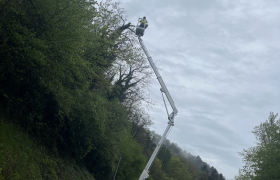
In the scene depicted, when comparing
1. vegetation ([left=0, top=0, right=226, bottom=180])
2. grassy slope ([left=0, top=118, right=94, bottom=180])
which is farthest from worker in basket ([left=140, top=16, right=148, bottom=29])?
grassy slope ([left=0, top=118, right=94, bottom=180])

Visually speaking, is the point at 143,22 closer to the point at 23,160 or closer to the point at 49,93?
the point at 49,93

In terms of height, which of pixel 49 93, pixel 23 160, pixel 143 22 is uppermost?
pixel 143 22

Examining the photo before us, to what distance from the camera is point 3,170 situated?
10.6 m

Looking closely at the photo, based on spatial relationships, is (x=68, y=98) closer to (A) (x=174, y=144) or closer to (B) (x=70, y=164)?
(B) (x=70, y=164)

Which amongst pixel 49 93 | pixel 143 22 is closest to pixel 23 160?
pixel 49 93

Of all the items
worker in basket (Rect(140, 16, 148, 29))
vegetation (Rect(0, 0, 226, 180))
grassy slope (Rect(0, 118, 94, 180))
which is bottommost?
grassy slope (Rect(0, 118, 94, 180))

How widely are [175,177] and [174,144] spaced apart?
68.9 meters

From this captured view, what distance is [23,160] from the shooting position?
1288 centimetres

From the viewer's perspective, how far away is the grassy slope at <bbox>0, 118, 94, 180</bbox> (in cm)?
1119

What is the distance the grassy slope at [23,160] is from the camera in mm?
11188

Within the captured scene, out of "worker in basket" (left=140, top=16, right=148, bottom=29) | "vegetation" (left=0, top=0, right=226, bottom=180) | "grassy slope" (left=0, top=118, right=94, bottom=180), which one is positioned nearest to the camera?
"grassy slope" (left=0, top=118, right=94, bottom=180)

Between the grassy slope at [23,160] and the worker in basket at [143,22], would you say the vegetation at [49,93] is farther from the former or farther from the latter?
the worker in basket at [143,22]

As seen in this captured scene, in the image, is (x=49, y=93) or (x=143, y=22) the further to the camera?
(x=143, y=22)

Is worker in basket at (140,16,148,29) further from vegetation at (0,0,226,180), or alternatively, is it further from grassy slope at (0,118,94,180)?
grassy slope at (0,118,94,180)
